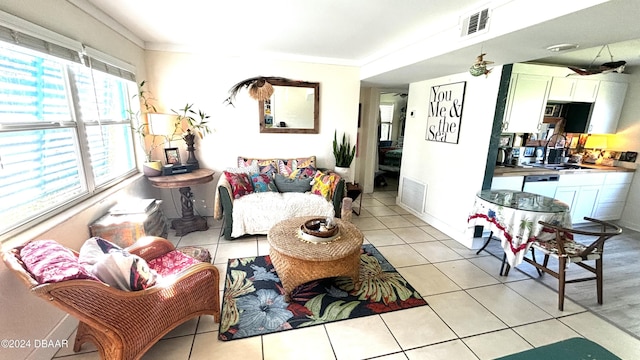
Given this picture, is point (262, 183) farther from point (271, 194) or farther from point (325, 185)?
point (325, 185)

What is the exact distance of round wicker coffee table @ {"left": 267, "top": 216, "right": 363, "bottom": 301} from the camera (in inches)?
79.0

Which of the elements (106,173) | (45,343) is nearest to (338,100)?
(106,173)

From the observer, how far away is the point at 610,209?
3900 millimetres

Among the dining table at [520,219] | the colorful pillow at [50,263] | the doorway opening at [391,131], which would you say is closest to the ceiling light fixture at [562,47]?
the dining table at [520,219]

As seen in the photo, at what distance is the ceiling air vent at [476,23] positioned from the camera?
194cm

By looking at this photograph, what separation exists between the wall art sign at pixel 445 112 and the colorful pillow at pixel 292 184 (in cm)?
201

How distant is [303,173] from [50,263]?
9.20 ft

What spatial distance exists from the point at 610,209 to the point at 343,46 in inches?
185

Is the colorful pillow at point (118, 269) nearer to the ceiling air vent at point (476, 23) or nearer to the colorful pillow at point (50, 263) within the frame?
the colorful pillow at point (50, 263)

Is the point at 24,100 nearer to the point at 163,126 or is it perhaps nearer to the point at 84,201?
the point at 84,201

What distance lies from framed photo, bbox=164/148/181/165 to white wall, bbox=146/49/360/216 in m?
0.16

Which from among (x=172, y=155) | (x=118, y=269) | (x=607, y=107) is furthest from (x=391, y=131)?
(x=118, y=269)

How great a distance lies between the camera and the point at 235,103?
3836 millimetres

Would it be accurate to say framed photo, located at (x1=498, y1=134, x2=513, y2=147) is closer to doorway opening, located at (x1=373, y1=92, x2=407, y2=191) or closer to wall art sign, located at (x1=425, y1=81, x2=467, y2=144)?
wall art sign, located at (x1=425, y1=81, x2=467, y2=144)
